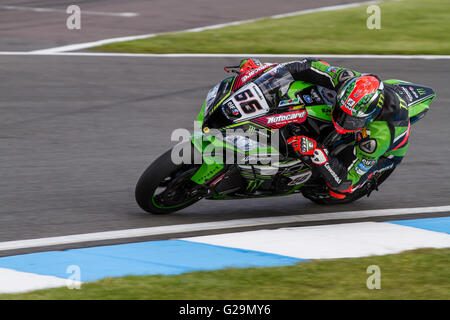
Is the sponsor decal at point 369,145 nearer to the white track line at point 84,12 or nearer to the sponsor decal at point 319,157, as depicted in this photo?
the sponsor decal at point 319,157

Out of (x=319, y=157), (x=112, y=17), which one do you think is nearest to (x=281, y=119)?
(x=319, y=157)

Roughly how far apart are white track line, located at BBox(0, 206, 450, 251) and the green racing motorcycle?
0.26m

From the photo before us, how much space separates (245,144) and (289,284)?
153 centimetres

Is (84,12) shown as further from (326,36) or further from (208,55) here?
(326,36)

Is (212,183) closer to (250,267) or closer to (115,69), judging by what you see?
(250,267)

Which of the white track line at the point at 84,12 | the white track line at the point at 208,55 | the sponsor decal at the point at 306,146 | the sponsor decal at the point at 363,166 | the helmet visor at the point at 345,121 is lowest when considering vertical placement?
the sponsor decal at the point at 363,166

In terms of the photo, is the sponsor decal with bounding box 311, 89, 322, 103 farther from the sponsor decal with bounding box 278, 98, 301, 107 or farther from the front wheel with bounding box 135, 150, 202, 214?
the front wheel with bounding box 135, 150, 202, 214

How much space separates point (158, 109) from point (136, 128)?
100 centimetres

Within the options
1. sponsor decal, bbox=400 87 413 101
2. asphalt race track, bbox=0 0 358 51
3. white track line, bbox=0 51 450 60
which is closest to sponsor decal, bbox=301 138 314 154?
sponsor decal, bbox=400 87 413 101

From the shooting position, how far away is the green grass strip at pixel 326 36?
15.3 m

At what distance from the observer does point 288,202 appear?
8305mm

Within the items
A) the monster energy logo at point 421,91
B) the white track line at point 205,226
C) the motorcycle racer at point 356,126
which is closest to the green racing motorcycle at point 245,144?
the motorcycle racer at point 356,126

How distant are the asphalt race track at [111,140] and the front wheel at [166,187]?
5.1 inches
